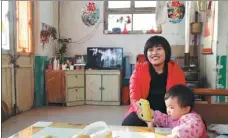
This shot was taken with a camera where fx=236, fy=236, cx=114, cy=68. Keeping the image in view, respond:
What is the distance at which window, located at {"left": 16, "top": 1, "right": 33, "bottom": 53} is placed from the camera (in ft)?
11.2

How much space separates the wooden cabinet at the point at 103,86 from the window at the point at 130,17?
891mm

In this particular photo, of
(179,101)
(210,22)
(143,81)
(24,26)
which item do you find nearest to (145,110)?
Result: (179,101)

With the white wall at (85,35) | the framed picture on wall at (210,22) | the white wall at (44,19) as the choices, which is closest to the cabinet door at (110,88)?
the white wall at (85,35)

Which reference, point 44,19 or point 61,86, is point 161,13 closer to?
point 44,19

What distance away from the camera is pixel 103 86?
13.8ft

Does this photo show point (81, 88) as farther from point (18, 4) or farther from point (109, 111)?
point (18, 4)

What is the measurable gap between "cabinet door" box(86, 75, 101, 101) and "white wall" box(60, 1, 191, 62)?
69 cm

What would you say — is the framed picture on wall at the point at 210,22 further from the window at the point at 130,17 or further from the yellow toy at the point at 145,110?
the yellow toy at the point at 145,110

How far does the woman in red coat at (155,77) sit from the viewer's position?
156 cm

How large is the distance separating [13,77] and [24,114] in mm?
539

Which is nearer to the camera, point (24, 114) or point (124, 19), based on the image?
point (24, 114)

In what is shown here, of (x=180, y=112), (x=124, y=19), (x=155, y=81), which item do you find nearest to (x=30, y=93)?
(x=124, y=19)

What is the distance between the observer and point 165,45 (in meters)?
1.56

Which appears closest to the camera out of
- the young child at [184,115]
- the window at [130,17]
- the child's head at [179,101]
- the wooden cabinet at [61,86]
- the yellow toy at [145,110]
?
the young child at [184,115]
